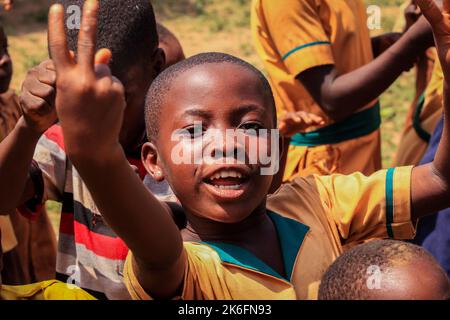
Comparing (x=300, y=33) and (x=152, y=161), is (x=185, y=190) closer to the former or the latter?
(x=152, y=161)

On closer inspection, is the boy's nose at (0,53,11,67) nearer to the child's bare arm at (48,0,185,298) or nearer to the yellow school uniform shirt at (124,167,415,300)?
the yellow school uniform shirt at (124,167,415,300)

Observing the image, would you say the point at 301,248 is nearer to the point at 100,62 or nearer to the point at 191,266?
the point at 191,266

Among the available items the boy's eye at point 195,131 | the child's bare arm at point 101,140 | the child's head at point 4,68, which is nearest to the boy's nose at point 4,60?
the child's head at point 4,68

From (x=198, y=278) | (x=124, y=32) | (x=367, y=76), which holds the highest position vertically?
(x=124, y=32)

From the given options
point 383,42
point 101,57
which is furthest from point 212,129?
point 383,42

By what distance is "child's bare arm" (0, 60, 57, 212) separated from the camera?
2.09 metres

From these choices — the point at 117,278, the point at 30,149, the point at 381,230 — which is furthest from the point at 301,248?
the point at 30,149

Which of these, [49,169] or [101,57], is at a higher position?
[101,57]

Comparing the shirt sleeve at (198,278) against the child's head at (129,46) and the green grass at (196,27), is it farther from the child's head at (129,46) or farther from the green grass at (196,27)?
the green grass at (196,27)

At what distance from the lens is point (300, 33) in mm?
3383

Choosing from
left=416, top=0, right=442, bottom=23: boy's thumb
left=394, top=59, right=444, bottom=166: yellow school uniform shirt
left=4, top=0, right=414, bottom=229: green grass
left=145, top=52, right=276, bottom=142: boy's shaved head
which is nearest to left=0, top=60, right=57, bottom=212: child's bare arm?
left=145, top=52, right=276, bottom=142: boy's shaved head

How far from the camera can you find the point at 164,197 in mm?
2357

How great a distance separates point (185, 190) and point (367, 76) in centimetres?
152
